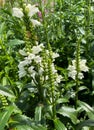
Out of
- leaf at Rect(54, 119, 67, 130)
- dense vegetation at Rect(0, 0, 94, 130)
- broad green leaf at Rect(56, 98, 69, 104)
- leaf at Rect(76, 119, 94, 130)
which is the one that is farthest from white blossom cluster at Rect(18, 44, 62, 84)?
leaf at Rect(76, 119, 94, 130)

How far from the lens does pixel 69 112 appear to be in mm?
3164

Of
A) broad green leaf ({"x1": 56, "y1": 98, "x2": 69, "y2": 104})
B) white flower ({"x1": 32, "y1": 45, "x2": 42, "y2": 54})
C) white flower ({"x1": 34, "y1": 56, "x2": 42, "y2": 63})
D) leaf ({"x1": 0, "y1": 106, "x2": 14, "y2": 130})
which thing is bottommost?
leaf ({"x1": 0, "y1": 106, "x2": 14, "y2": 130})

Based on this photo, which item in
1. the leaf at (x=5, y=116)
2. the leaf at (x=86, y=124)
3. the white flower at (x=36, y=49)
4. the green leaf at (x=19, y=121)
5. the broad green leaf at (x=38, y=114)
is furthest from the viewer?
the leaf at (x=86, y=124)

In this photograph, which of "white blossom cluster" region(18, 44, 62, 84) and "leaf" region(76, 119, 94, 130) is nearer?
"white blossom cluster" region(18, 44, 62, 84)

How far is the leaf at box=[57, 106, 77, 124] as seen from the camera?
3.09m

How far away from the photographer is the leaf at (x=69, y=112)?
309 cm

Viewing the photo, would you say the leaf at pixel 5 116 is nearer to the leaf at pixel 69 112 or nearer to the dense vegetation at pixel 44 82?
the dense vegetation at pixel 44 82

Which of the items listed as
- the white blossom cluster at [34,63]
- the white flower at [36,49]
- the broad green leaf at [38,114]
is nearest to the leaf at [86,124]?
Answer: the broad green leaf at [38,114]

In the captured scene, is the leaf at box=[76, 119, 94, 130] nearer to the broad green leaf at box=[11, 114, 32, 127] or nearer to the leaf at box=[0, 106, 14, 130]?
the broad green leaf at box=[11, 114, 32, 127]

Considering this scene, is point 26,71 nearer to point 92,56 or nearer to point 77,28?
point 92,56

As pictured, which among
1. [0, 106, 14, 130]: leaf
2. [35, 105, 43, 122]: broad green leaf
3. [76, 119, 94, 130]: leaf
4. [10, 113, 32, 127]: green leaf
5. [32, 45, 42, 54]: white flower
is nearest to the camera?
[0, 106, 14, 130]: leaf

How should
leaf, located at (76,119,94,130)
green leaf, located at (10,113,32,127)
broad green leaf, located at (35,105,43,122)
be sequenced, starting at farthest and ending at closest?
leaf, located at (76,119,94,130)
broad green leaf, located at (35,105,43,122)
green leaf, located at (10,113,32,127)

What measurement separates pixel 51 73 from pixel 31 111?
2.18 feet

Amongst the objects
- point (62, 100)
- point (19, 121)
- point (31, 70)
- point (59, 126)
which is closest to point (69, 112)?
point (62, 100)
